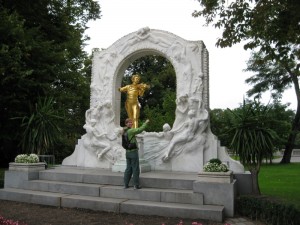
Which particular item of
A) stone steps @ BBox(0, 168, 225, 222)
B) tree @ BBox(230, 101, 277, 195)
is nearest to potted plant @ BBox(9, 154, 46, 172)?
stone steps @ BBox(0, 168, 225, 222)

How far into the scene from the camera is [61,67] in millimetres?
16250

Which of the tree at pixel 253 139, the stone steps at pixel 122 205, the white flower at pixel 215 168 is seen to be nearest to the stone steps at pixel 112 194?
the stone steps at pixel 122 205

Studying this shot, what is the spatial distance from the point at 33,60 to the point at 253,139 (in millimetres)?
9825

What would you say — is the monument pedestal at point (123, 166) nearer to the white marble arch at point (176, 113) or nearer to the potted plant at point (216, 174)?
the white marble arch at point (176, 113)

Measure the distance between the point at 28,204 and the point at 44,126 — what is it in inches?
130

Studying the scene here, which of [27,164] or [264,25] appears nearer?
[264,25]

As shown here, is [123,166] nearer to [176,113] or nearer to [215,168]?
[176,113]

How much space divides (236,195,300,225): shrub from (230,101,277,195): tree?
116 cm

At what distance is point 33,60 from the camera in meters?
14.2

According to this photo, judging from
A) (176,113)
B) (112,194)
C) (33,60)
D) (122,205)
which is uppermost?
(33,60)

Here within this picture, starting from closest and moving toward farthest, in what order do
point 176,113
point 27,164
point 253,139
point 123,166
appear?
point 253,139
point 27,164
point 123,166
point 176,113

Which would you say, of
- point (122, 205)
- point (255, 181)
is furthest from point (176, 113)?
point (122, 205)

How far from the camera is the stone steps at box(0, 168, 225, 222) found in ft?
22.6

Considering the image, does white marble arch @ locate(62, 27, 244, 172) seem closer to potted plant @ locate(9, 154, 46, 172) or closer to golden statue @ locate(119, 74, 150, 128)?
golden statue @ locate(119, 74, 150, 128)
